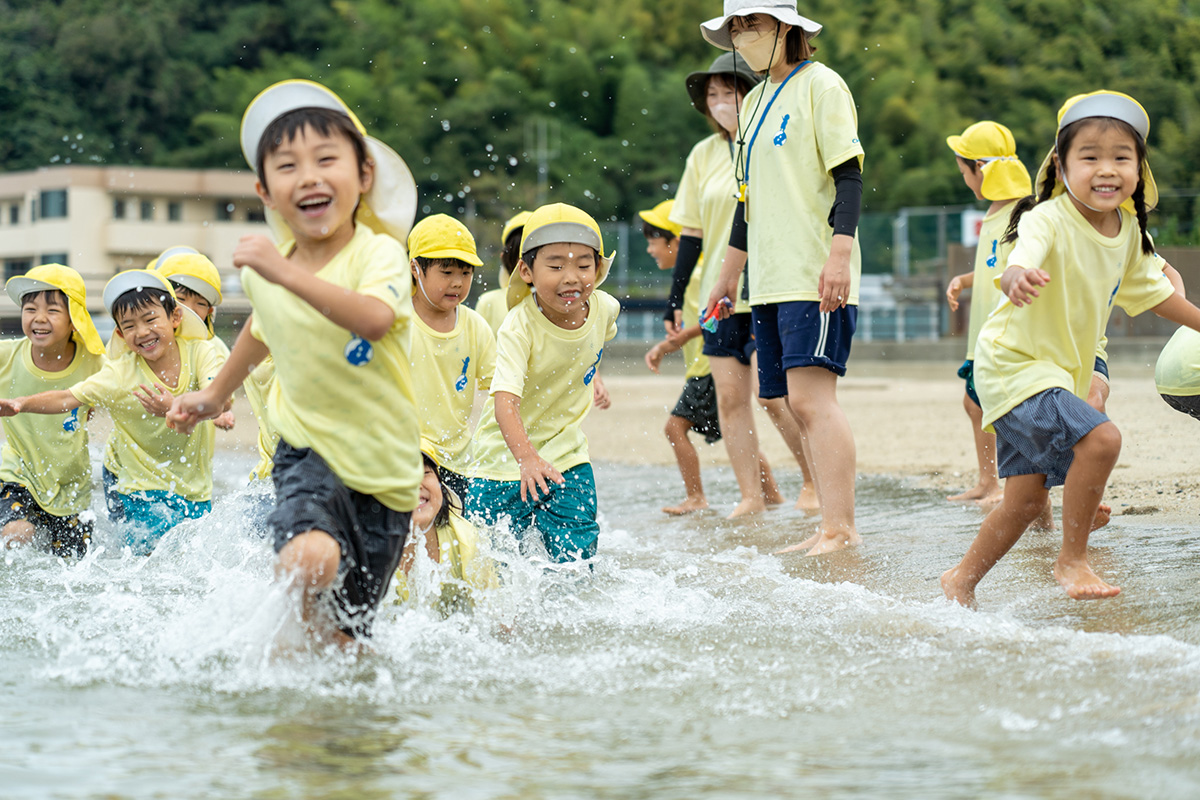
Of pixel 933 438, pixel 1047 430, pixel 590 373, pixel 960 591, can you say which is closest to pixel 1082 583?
pixel 960 591

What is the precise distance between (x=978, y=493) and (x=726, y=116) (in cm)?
220

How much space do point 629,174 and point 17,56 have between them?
31178 millimetres

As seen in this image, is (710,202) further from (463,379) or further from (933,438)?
(933,438)

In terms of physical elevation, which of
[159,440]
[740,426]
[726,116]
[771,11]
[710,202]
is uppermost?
[771,11]

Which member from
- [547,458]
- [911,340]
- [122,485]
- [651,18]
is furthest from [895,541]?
→ [651,18]

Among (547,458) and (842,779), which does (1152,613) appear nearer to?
(842,779)

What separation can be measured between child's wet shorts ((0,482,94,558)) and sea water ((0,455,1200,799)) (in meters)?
1.04

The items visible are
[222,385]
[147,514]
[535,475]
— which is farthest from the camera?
[147,514]

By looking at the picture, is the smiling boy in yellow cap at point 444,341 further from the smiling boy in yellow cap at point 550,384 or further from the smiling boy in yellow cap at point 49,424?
the smiling boy in yellow cap at point 49,424

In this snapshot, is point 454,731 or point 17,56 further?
point 17,56

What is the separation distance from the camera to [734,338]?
6492 millimetres

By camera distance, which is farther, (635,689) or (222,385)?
(222,385)

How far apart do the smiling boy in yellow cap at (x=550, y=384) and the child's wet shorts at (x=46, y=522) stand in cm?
211

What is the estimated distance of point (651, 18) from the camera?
6819 cm
